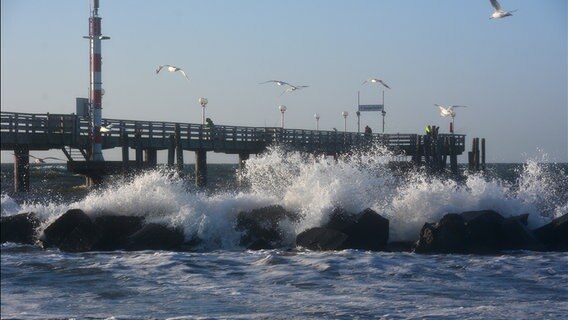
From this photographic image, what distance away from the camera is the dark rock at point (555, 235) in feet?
60.2

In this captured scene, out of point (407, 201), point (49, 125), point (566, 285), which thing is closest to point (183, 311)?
point (566, 285)

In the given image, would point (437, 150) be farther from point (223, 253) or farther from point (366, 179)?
point (223, 253)

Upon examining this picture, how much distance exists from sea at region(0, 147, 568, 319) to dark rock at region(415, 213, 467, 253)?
0.46 m

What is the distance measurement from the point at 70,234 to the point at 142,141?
10.8 metres

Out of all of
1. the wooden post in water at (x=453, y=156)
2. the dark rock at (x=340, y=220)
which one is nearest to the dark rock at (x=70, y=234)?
the dark rock at (x=340, y=220)

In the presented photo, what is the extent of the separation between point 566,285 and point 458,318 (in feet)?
11.4

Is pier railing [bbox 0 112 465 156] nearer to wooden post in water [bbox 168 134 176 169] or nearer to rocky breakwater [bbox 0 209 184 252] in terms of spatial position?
wooden post in water [bbox 168 134 176 169]

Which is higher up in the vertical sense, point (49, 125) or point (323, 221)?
point (49, 125)

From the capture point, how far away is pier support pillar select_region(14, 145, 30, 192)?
26062mm

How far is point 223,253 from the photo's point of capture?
17953 mm

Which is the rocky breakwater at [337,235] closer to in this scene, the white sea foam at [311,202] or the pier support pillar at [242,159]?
the white sea foam at [311,202]

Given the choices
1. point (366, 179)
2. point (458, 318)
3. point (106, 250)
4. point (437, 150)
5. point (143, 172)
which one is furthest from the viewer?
point (437, 150)

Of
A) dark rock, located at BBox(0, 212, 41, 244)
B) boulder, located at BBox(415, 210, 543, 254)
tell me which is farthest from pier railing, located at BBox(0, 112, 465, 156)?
boulder, located at BBox(415, 210, 543, 254)

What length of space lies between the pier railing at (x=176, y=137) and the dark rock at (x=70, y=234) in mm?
7709
